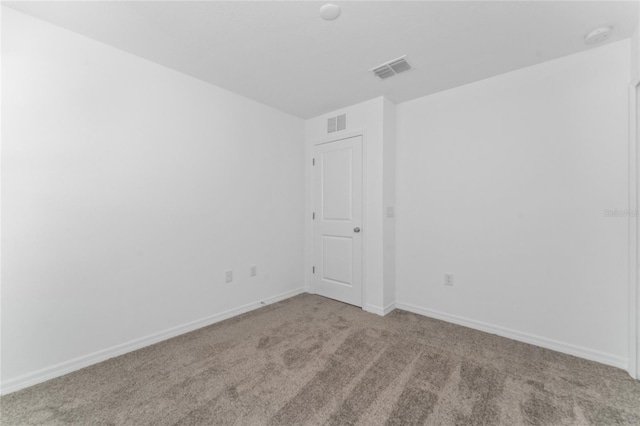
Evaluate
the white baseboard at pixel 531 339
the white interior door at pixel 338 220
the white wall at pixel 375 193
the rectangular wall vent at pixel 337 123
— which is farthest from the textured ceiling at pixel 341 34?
the white baseboard at pixel 531 339

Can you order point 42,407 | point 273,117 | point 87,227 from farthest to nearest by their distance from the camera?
point 273,117, point 87,227, point 42,407

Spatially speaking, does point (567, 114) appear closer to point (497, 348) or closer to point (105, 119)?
point (497, 348)

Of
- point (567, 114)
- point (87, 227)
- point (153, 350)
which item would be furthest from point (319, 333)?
point (567, 114)

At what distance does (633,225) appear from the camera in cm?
198

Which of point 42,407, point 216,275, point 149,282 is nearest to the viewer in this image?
point 42,407

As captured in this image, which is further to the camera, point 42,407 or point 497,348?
point 497,348

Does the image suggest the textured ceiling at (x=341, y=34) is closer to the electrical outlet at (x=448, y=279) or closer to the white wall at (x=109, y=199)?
the white wall at (x=109, y=199)

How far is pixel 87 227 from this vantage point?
2.10 m

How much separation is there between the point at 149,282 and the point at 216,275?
2.10 ft

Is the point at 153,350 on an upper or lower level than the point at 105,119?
lower

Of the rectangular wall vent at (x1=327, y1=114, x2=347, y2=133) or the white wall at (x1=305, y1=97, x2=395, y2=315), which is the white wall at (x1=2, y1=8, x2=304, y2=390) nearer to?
the rectangular wall vent at (x1=327, y1=114, x2=347, y2=133)

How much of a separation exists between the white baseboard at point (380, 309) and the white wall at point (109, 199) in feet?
4.47

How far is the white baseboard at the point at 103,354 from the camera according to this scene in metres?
1.82

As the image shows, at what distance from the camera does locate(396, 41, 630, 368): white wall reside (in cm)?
212
